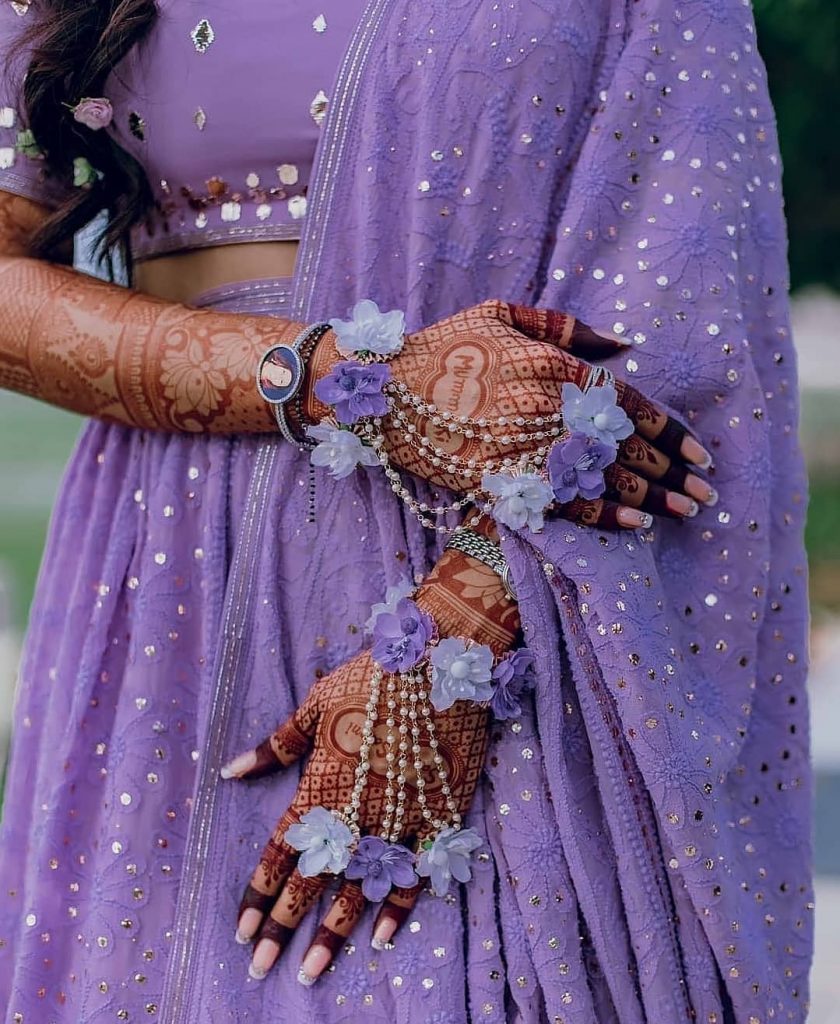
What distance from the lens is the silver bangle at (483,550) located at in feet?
2.74

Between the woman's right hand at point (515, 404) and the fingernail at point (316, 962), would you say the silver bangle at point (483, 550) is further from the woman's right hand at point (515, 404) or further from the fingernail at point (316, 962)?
the fingernail at point (316, 962)

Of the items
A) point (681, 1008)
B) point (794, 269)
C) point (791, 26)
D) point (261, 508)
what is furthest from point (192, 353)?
point (794, 269)

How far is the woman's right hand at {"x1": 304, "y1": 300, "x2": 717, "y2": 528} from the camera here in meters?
0.84

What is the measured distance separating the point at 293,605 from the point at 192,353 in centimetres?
19

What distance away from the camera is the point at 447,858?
0.82m

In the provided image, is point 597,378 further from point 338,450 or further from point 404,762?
point 404,762

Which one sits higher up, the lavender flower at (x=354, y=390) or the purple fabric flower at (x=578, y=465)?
the lavender flower at (x=354, y=390)

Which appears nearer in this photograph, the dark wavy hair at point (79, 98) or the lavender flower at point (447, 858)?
the lavender flower at point (447, 858)

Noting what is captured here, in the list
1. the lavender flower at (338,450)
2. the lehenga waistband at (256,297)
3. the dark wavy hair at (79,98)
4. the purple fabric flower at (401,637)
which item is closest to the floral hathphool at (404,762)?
the purple fabric flower at (401,637)

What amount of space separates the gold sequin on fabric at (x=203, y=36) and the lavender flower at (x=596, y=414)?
378 mm

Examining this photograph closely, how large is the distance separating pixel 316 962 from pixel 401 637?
0.22m

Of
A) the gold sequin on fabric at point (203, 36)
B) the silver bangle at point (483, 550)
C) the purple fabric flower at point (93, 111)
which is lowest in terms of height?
the silver bangle at point (483, 550)

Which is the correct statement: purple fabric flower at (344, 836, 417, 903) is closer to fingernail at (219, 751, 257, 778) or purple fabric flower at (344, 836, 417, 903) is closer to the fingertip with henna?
fingernail at (219, 751, 257, 778)

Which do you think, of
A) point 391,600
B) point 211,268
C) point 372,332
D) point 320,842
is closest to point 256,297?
point 211,268
